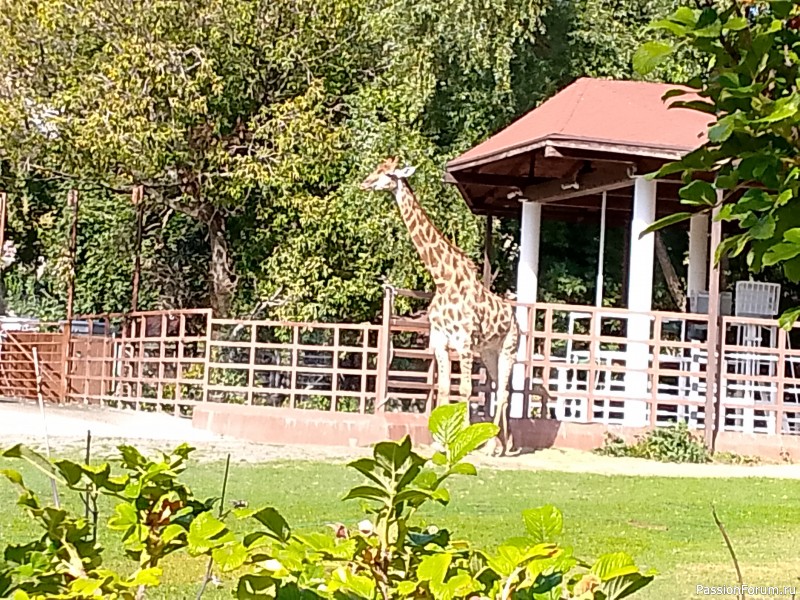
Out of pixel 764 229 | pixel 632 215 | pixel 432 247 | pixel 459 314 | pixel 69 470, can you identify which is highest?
pixel 632 215

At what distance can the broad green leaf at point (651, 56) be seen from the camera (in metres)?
1.48

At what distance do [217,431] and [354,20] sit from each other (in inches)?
310

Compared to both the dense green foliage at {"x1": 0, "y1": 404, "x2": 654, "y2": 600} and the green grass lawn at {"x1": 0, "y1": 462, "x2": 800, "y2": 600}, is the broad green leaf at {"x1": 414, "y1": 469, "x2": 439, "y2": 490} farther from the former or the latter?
the green grass lawn at {"x1": 0, "y1": 462, "x2": 800, "y2": 600}

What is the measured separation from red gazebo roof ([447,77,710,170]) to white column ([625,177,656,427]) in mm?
485

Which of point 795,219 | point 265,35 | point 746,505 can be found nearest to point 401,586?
point 795,219

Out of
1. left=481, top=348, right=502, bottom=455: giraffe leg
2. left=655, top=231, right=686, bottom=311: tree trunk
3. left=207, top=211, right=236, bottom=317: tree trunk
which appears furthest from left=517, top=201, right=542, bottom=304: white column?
left=207, top=211, right=236, bottom=317: tree trunk

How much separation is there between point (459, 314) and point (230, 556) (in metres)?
9.25

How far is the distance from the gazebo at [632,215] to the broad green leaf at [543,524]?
29.6 ft

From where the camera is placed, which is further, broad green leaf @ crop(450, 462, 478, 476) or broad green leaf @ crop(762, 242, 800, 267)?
broad green leaf @ crop(762, 242, 800, 267)

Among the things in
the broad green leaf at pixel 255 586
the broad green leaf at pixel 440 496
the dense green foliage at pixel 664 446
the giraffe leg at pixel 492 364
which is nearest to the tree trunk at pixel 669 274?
the dense green foliage at pixel 664 446

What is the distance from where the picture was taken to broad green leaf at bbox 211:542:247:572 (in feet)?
4.00

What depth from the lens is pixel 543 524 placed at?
1343 mm

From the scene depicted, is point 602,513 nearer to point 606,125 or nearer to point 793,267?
point 793,267

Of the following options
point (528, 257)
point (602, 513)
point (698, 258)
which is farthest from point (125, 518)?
point (698, 258)
